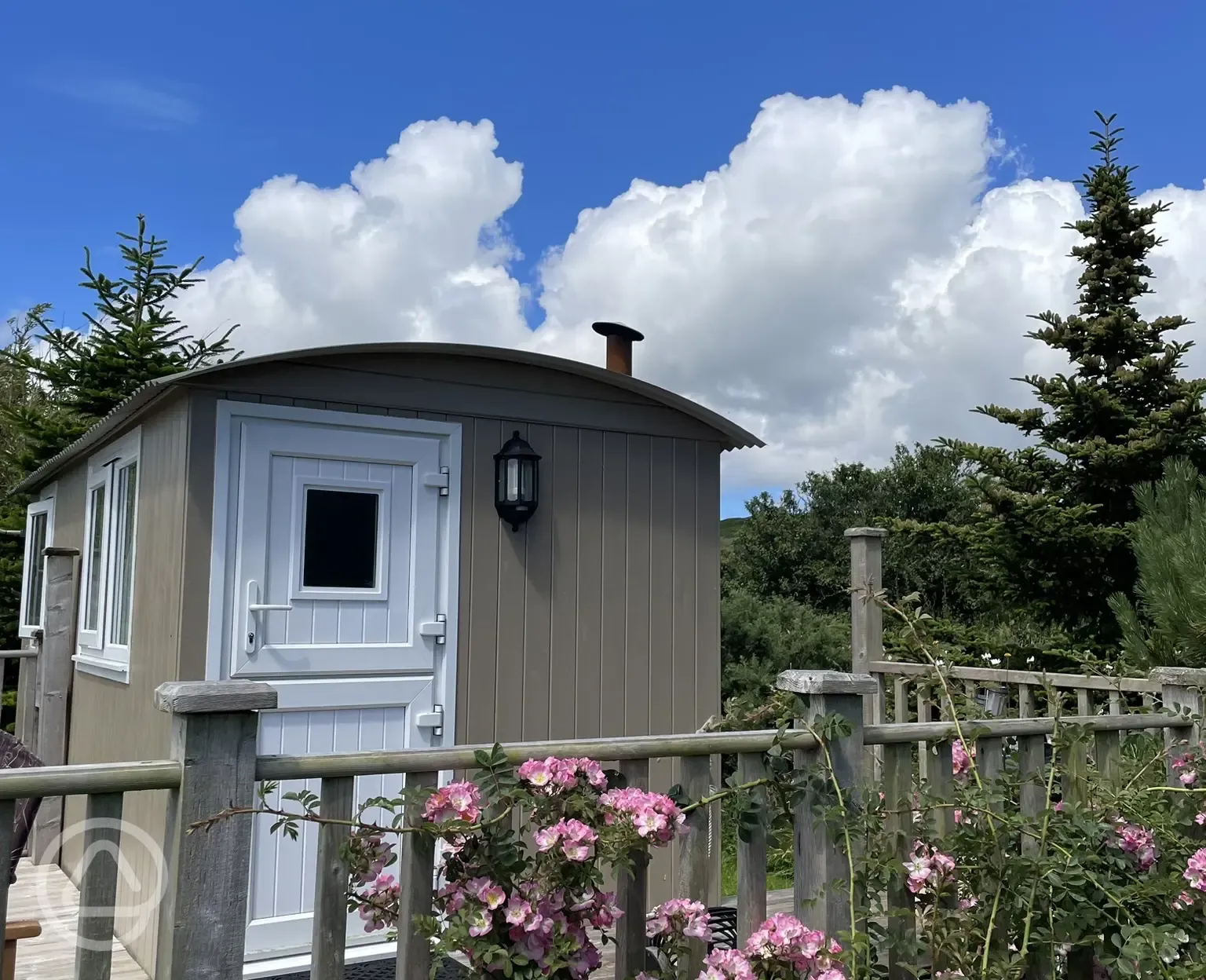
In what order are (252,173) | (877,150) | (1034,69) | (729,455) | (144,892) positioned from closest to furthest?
(144,892) → (729,455) → (1034,69) → (877,150) → (252,173)

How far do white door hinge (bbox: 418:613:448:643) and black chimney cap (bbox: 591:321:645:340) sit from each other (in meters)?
1.80

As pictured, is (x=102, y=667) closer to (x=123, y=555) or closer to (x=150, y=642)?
(x=123, y=555)

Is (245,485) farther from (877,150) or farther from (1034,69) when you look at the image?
(877,150)

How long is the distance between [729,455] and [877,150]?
476cm

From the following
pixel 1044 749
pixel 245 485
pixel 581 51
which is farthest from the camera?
pixel 581 51

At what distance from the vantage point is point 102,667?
4469 millimetres

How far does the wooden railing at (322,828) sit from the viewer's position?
152 cm

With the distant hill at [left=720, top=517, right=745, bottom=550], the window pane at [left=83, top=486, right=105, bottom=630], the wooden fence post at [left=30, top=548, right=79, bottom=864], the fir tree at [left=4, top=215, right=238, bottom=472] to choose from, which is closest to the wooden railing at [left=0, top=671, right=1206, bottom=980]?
the window pane at [left=83, top=486, right=105, bottom=630]

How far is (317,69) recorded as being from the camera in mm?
6844

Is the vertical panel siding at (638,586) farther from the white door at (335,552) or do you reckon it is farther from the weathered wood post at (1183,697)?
the weathered wood post at (1183,697)

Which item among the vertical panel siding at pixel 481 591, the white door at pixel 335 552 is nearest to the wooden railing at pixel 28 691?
the white door at pixel 335 552

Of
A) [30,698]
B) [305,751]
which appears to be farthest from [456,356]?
[30,698]

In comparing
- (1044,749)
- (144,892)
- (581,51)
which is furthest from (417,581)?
(581,51)

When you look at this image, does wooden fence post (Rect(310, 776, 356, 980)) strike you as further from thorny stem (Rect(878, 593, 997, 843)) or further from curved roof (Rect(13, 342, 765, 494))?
curved roof (Rect(13, 342, 765, 494))
